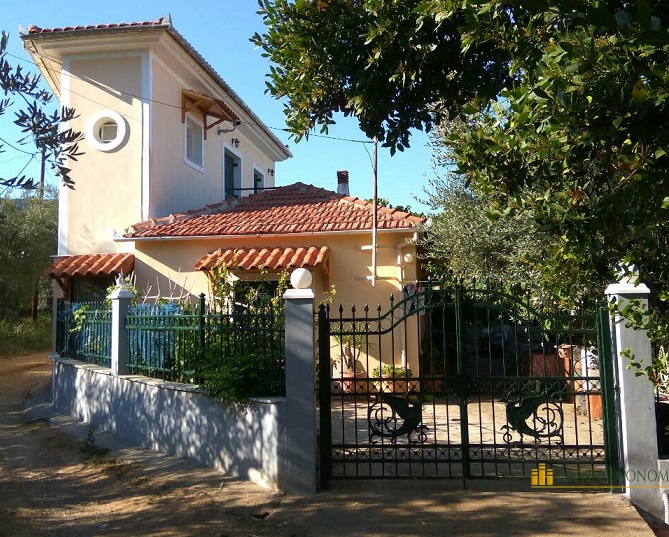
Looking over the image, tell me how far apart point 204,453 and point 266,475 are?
43.0 inches

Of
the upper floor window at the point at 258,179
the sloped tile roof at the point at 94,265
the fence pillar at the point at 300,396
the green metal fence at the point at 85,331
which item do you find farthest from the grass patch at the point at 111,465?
the upper floor window at the point at 258,179

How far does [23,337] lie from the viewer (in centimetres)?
2219

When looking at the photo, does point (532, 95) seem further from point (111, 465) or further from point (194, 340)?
point (111, 465)

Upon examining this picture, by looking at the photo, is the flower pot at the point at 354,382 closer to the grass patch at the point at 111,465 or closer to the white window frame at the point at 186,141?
the grass patch at the point at 111,465

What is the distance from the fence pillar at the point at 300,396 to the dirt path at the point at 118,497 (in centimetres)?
34

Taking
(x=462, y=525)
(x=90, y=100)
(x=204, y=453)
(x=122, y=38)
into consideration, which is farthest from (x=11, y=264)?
(x=462, y=525)

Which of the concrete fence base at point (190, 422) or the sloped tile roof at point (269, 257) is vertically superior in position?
the sloped tile roof at point (269, 257)

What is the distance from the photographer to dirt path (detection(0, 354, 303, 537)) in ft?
17.0

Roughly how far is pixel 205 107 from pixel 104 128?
107 inches

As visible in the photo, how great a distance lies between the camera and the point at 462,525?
16.5ft

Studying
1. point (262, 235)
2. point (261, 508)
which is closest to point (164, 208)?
point (262, 235)

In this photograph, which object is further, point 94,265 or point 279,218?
point 279,218

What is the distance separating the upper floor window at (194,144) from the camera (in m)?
14.9

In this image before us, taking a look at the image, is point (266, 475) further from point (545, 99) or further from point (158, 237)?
point (158, 237)
